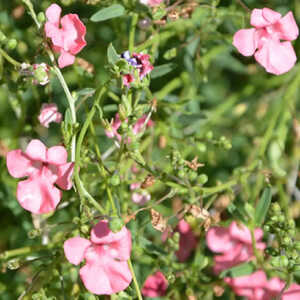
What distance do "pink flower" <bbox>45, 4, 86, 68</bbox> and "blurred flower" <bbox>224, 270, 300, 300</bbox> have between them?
1.63ft

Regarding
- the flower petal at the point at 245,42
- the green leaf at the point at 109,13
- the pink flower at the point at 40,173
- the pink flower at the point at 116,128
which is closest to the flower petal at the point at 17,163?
the pink flower at the point at 40,173

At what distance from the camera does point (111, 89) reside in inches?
40.6

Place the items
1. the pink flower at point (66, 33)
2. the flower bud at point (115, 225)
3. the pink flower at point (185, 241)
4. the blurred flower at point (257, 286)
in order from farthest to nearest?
the pink flower at point (185, 241) < the blurred flower at point (257, 286) < the pink flower at point (66, 33) < the flower bud at point (115, 225)

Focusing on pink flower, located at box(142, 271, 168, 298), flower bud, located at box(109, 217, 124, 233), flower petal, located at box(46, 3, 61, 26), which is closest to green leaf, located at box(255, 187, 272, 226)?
pink flower, located at box(142, 271, 168, 298)

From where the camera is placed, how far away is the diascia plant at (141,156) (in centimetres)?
85

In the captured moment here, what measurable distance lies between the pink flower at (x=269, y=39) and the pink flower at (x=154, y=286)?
17.7 inches

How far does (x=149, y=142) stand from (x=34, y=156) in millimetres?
317

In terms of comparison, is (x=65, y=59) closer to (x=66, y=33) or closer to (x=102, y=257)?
(x=66, y=33)

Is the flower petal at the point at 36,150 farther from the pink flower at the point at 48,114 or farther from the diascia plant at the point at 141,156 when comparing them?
the pink flower at the point at 48,114

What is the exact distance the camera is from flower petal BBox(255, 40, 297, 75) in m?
0.96

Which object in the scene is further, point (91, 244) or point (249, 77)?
point (249, 77)

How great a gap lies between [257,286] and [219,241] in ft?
0.39

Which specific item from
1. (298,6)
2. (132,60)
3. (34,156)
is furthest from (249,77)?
(34,156)

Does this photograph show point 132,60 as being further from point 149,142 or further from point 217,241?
point 217,241
